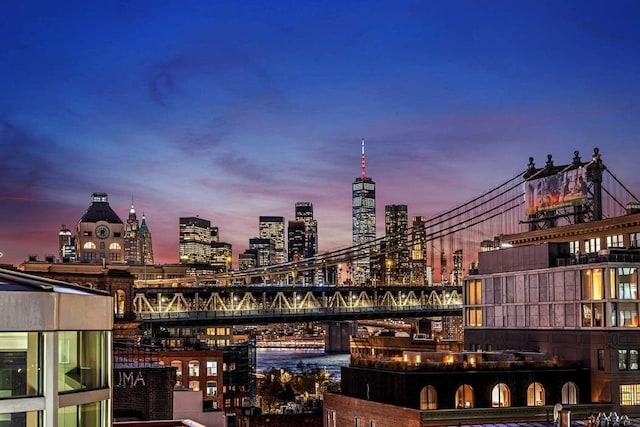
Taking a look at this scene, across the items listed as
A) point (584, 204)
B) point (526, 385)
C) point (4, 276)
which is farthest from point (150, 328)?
point (4, 276)

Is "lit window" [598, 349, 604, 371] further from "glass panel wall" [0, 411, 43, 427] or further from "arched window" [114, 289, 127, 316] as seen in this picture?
"glass panel wall" [0, 411, 43, 427]

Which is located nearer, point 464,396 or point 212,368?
point 464,396

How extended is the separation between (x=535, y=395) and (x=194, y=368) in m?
50.8

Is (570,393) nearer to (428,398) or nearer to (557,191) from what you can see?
(428,398)

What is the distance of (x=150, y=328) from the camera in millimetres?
146875

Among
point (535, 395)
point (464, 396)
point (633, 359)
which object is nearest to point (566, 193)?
point (633, 359)

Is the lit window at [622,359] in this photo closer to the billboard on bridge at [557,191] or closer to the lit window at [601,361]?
the lit window at [601,361]

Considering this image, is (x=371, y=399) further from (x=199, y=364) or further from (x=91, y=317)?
(x=91, y=317)

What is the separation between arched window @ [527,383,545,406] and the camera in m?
70.5

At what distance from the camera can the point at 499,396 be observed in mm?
69438

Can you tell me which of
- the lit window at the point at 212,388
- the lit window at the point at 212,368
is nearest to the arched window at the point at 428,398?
the lit window at the point at 212,388

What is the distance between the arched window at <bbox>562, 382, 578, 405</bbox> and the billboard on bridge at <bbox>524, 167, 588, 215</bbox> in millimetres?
25408

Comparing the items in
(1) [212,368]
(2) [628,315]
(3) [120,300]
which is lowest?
(1) [212,368]

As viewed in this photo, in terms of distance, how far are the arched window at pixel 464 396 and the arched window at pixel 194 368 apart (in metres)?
49.8
